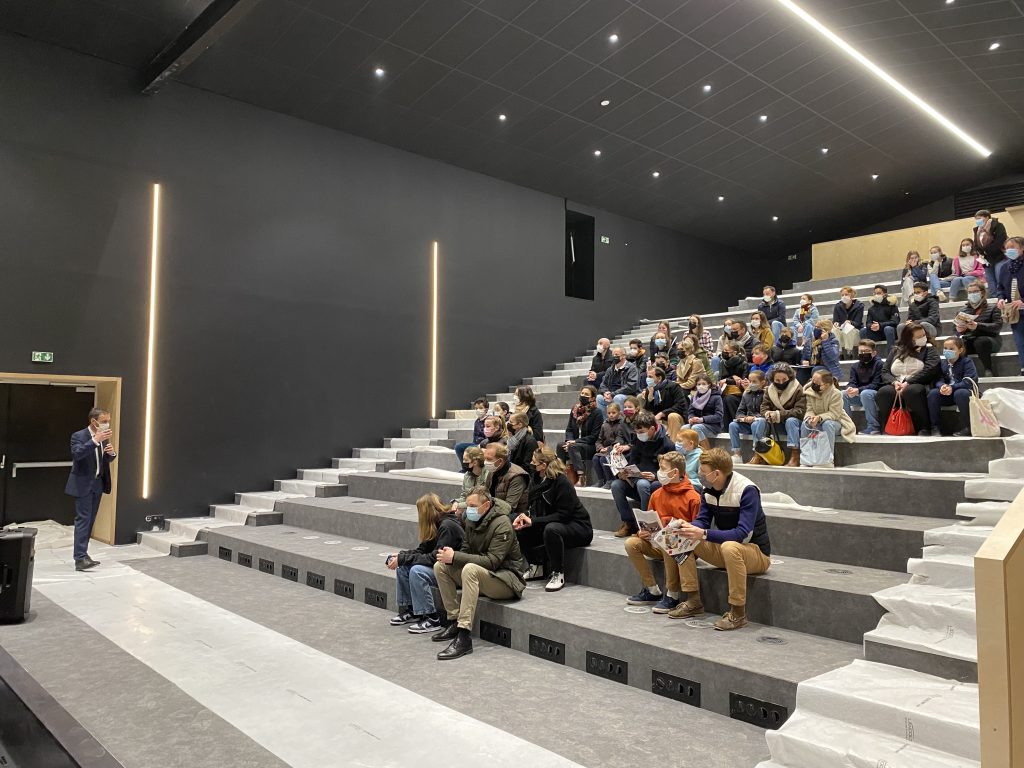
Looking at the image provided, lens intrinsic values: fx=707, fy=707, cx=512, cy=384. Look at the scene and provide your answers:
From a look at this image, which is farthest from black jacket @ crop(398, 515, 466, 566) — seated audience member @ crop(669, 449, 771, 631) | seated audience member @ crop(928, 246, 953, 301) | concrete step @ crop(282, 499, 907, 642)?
seated audience member @ crop(928, 246, 953, 301)

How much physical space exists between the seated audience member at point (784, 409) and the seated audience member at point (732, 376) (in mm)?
683

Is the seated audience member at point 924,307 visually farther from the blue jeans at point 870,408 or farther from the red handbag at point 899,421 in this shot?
the red handbag at point 899,421

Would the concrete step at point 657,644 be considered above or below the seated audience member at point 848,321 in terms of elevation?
below

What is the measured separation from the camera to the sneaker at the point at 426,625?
4.70 meters

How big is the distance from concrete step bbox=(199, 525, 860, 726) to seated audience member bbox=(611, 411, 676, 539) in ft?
2.43

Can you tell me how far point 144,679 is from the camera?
12.3 feet

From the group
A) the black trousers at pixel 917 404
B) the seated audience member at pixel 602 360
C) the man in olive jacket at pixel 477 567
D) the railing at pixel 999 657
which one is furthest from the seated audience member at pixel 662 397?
the railing at pixel 999 657

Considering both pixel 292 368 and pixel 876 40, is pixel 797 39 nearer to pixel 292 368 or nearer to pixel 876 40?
pixel 876 40

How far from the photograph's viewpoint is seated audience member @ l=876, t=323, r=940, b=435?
5.87 meters

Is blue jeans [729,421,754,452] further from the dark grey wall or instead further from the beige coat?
the dark grey wall

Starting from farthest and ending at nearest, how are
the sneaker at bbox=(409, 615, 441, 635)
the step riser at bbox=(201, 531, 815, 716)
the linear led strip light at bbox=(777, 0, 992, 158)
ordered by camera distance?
the linear led strip light at bbox=(777, 0, 992, 158) < the sneaker at bbox=(409, 615, 441, 635) < the step riser at bbox=(201, 531, 815, 716)

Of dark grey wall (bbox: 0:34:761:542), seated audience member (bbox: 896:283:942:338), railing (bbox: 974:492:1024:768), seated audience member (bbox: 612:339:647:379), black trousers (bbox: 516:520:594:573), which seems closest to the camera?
railing (bbox: 974:492:1024:768)

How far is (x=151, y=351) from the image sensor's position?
7.96 m

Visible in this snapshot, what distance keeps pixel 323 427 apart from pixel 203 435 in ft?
4.97
